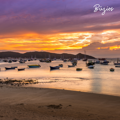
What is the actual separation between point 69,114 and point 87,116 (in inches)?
63.5

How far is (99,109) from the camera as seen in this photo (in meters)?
14.8

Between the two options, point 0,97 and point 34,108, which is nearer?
point 34,108

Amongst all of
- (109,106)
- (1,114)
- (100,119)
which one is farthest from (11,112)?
(109,106)

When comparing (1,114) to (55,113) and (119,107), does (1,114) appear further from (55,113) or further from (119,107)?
(119,107)

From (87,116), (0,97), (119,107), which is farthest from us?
(0,97)

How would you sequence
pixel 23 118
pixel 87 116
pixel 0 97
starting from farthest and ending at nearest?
pixel 0 97, pixel 87 116, pixel 23 118

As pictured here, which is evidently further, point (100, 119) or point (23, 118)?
point (100, 119)

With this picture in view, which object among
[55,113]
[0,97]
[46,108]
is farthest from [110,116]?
[0,97]

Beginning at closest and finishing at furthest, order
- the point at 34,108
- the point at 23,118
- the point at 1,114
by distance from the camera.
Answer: the point at 23,118, the point at 1,114, the point at 34,108

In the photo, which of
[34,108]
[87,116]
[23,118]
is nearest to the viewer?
[23,118]

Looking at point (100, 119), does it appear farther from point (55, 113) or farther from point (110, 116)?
point (55, 113)

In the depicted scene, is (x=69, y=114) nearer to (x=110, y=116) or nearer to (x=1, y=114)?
(x=110, y=116)

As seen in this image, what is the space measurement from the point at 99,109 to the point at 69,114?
3.93 metres

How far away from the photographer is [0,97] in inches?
715
